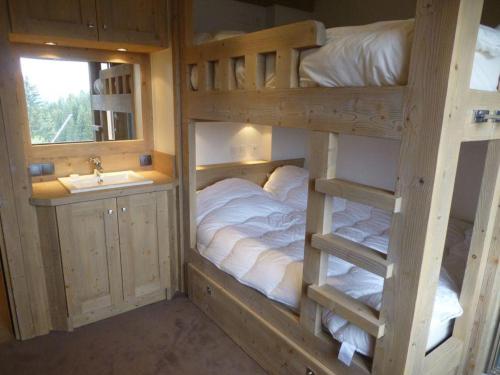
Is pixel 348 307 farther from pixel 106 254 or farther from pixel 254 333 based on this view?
pixel 106 254

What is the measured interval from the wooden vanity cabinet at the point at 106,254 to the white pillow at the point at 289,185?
96cm

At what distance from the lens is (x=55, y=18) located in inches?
83.1

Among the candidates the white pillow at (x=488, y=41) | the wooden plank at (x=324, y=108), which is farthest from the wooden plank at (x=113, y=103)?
the white pillow at (x=488, y=41)

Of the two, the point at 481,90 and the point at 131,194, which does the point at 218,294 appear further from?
the point at 481,90

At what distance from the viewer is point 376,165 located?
308 centimetres

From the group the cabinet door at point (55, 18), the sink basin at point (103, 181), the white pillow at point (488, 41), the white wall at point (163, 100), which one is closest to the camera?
the white pillow at point (488, 41)

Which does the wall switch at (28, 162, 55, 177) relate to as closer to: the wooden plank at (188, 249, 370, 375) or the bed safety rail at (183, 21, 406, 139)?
the bed safety rail at (183, 21, 406, 139)

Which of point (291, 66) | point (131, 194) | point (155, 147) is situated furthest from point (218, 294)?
point (291, 66)

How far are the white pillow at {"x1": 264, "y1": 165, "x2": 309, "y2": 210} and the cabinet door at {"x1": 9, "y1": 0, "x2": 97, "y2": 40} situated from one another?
5.96 ft

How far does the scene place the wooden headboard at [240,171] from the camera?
9.89ft

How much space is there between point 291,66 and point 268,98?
0.21 m

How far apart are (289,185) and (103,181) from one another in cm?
154

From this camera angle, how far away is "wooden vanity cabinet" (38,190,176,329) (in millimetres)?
2307

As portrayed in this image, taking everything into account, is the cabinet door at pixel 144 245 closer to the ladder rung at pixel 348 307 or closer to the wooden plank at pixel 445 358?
the ladder rung at pixel 348 307
